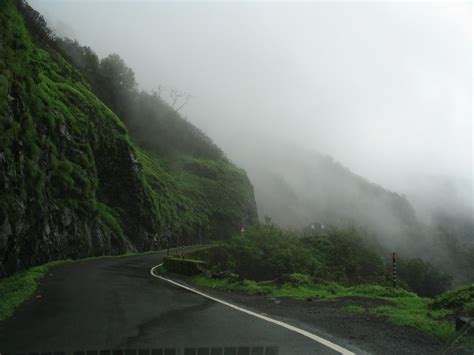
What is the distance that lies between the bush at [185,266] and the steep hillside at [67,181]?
641 centimetres

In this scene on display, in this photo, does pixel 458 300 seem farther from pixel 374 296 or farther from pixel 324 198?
pixel 324 198

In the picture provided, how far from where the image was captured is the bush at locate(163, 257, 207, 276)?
17.4 meters

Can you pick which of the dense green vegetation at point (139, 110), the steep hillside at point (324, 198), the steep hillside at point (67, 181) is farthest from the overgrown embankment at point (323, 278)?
the steep hillside at point (324, 198)

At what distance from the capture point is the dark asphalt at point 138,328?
18.6ft

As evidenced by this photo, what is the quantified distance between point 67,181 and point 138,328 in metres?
21.9

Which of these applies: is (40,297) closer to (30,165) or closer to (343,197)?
(30,165)

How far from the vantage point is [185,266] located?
18.3 m

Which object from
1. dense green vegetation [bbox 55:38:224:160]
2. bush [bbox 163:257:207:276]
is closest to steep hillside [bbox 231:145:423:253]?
dense green vegetation [bbox 55:38:224:160]

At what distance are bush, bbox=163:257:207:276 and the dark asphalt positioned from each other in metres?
6.20

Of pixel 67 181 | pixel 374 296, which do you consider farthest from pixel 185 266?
pixel 67 181

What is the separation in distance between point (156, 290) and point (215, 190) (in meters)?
51.5

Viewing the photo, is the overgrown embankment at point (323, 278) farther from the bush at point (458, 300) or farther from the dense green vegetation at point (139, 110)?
the dense green vegetation at point (139, 110)

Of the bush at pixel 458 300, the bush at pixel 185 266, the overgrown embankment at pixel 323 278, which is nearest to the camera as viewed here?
the bush at pixel 458 300

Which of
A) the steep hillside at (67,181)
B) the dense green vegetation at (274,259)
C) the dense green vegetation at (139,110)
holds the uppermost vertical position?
the dense green vegetation at (139,110)
